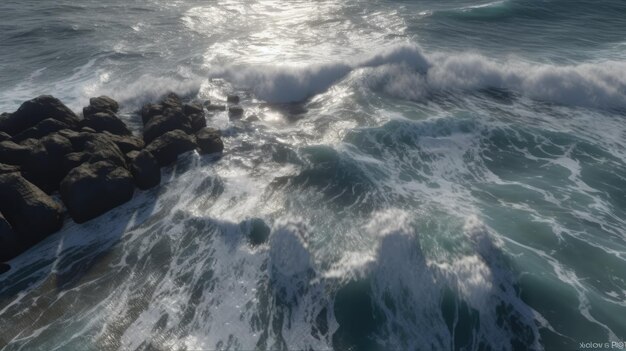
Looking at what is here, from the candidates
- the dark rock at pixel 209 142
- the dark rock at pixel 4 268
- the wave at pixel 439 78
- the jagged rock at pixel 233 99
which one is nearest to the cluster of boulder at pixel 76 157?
the dark rock at pixel 209 142

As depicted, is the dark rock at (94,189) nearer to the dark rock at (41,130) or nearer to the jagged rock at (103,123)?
the jagged rock at (103,123)

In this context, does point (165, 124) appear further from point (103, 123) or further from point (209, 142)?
point (103, 123)

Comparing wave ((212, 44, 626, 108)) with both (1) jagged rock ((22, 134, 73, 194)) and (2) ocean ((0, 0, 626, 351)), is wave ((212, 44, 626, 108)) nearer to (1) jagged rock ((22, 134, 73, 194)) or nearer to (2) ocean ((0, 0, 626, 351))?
(2) ocean ((0, 0, 626, 351))

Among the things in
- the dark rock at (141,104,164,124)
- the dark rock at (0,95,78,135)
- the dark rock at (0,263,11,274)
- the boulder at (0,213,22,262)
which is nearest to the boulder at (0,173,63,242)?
the boulder at (0,213,22,262)

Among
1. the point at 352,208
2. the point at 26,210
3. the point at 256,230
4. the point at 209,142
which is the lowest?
the point at 256,230

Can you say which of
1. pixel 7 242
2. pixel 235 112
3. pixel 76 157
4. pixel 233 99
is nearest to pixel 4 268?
pixel 7 242

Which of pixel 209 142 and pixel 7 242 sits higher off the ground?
pixel 209 142
